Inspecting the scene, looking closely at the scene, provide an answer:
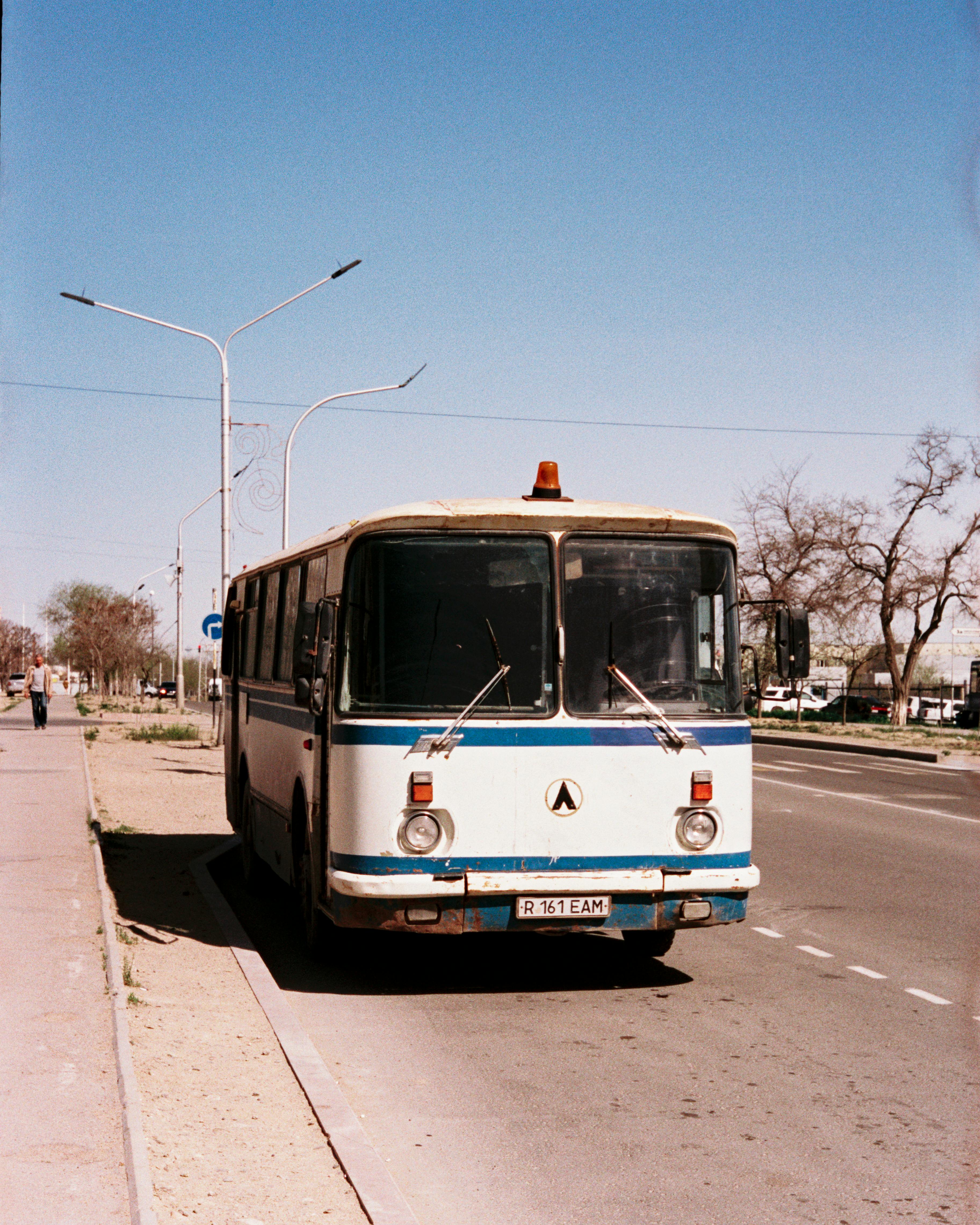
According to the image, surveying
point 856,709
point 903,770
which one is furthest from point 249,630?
point 856,709

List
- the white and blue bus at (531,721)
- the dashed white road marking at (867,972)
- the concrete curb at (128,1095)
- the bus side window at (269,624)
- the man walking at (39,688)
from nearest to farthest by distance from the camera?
the concrete curb at (128,1095) < the white and blue bus at (531,721) < the dashed white road marking at (867,972) < the bus side window at (269,624) < the man walking at (39,688)

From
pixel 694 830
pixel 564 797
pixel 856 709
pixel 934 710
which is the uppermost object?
pixel 564 797

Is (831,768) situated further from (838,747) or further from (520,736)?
(520,736)

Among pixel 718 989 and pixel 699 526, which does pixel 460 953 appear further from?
pixel 699 526

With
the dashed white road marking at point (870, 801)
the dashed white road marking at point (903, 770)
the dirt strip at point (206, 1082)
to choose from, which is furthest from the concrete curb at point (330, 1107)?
the dashed white road marking at point (903, 770)

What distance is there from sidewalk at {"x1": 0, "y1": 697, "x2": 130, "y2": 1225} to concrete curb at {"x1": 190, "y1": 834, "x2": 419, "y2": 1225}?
0.75 metres

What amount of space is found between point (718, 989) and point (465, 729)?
211cm

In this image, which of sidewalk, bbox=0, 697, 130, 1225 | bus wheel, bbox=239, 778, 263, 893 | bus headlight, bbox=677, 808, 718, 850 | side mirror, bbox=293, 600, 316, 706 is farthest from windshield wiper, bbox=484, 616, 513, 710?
bus wheel, bbox=239, 778, 263, 893

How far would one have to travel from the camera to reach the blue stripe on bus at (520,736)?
7.98m

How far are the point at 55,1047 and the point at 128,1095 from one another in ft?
3.10

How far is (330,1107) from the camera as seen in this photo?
5.83 m

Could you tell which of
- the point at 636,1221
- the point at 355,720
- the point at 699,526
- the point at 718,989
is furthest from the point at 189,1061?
the point at 699,526

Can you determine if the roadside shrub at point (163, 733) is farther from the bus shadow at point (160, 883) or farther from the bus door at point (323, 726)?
the bus door at point (323, 726)

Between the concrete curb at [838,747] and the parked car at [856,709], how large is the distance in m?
22.5
